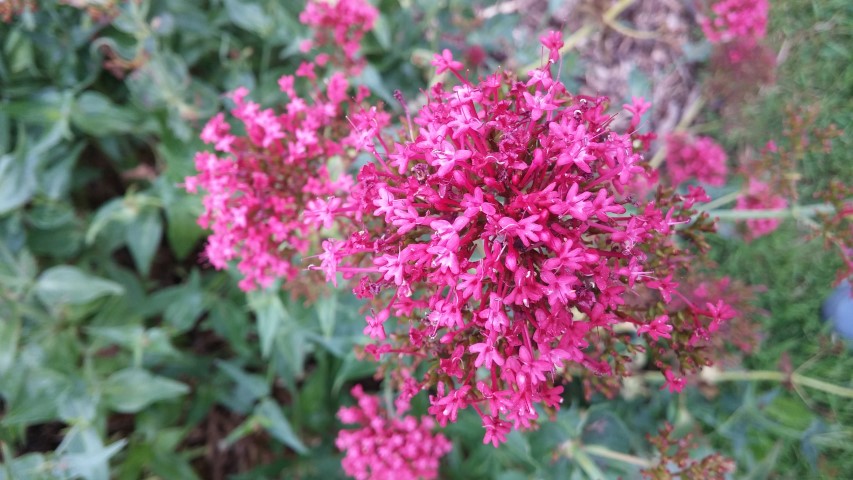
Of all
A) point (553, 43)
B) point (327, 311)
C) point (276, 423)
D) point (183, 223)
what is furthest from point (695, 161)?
point (183, 223)

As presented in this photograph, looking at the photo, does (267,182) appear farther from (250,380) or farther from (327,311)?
(250,380)

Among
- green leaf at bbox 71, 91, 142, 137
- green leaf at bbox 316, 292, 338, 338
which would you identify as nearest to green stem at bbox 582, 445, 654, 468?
green leaf at bbox 316, 292, 338, 338

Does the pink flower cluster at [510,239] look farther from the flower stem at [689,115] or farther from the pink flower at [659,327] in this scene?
the flower stem at [689,115]

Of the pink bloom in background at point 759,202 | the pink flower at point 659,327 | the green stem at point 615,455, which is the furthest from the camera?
the pink bloom in background at point 759,202

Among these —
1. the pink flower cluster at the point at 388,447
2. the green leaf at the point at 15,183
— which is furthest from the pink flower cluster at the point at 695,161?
the green leaf at the point at 15,183

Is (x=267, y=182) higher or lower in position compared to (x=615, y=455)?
higher

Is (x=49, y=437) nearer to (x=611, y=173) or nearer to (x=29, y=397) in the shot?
(x=29, y=397)

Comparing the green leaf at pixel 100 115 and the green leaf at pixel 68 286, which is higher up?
the green leaf at pixel 100 115
